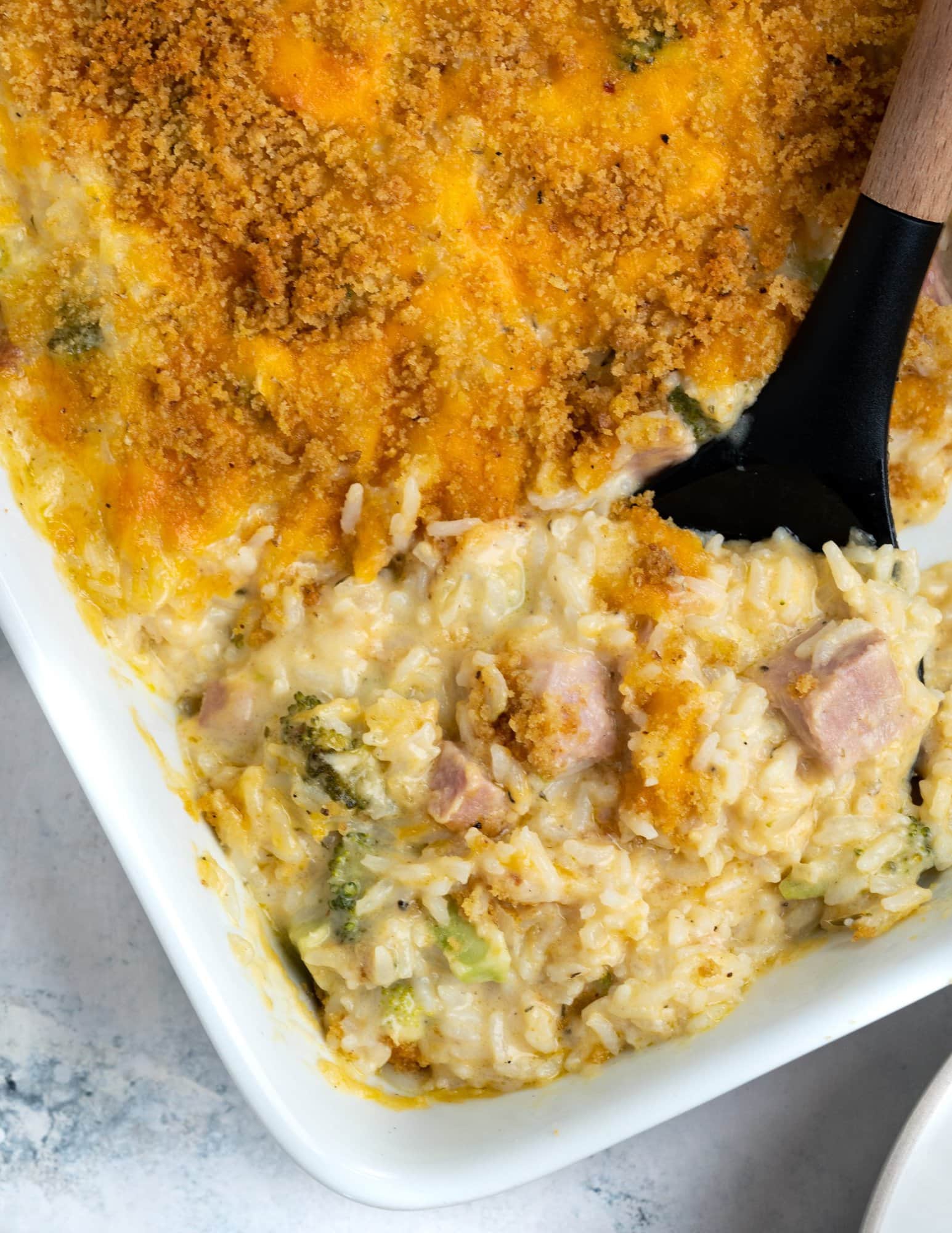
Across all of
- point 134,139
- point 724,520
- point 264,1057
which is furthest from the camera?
point 724,520

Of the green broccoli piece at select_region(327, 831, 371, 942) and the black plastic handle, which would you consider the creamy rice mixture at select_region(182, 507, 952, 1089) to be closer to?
the green broccoli piece at select_region(327, 831, 371, 942)

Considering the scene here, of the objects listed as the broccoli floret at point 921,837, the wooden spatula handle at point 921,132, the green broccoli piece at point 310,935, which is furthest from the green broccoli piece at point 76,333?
the broccoli floret at point 921,837

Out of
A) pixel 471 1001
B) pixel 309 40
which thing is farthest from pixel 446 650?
pixel 309 40

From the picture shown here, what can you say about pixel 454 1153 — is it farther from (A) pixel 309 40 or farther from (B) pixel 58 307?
(A) pixel 309 40

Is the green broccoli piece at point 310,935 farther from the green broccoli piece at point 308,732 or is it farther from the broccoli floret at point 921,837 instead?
the broccoli floret at point 921,837

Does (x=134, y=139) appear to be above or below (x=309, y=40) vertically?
below

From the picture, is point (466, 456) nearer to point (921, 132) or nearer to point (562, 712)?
point (562, 712)

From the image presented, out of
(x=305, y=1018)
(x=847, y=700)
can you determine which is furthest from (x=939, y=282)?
(x=305, y=1018)
